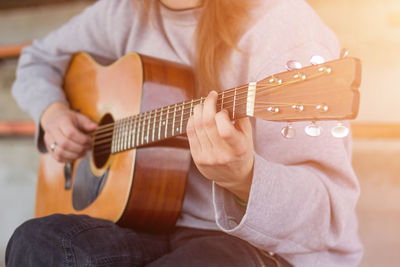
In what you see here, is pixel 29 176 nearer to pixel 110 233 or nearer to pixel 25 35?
pixel 25 35

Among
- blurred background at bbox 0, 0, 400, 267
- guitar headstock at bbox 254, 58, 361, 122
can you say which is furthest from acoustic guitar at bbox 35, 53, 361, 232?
blurred background at bbox 0, 0, 400, 267

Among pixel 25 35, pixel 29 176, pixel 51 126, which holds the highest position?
pixel 25 35

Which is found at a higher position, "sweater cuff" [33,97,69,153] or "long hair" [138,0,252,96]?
"long hair" [138,0,252,96]

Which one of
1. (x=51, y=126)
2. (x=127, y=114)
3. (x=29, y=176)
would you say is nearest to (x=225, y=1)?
(x=127, y=114)

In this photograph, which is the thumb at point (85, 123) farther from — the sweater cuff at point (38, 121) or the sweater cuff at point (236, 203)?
the sweater cuff at point (236, 203)

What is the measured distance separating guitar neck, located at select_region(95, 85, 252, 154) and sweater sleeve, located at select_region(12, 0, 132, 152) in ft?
1.02

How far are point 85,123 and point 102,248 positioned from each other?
422 millimetres

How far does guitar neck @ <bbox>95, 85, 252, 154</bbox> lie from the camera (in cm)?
60

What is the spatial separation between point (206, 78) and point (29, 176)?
1.40m

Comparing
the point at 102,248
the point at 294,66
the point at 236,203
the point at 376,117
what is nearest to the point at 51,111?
the point at 102,248

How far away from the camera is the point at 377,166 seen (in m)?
1.41

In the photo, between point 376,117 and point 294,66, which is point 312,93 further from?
point 376,117

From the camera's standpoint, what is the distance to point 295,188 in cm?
67

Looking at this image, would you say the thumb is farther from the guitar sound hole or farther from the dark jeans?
the dark jeans
